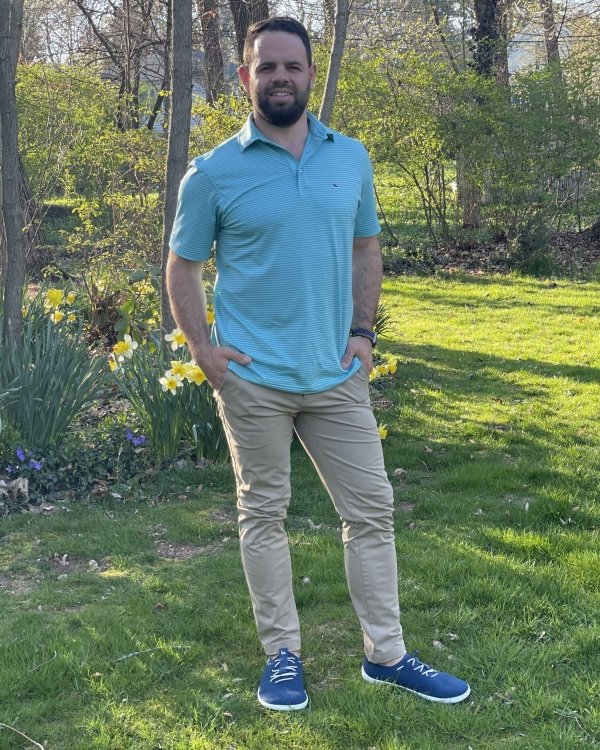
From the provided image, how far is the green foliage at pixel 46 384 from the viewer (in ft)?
17.1

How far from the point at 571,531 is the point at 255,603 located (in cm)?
193

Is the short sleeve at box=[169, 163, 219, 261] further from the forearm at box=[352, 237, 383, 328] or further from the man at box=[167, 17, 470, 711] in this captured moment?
the forearm at box=[352, 237, 383, 328]

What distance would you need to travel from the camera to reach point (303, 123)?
2.82 meters

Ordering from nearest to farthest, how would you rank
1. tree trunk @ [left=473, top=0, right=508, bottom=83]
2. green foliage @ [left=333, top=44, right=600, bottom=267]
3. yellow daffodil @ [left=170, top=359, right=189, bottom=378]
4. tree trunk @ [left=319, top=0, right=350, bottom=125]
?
yellow daffodil @ [left=170, top=359, right=189, bottom=378], tree trunk @ [left=319, top=0, right=350, bottom=125], green foliage @ [left=333, top=44, right=600, bottom=267], tree trunk @ [left=473, top=0, right=508, bottom=83]

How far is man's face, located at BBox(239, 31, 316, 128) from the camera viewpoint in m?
2.72

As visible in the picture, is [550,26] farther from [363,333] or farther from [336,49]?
[363,333]

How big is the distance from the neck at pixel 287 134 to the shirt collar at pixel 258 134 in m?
0.02

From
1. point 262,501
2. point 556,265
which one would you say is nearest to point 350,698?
point 262,501

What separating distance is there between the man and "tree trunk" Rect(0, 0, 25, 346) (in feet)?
9.49

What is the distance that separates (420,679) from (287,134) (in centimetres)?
178

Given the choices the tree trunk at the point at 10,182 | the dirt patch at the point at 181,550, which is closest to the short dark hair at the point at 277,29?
the dirt patch at the point at 181,550

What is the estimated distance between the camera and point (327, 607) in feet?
11.7

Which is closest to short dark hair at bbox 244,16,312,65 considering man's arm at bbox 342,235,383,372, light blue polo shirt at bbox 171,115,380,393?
light blue polo shirt at bbox 171,115,380,393

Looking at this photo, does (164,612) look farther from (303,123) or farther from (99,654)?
(303,123)
